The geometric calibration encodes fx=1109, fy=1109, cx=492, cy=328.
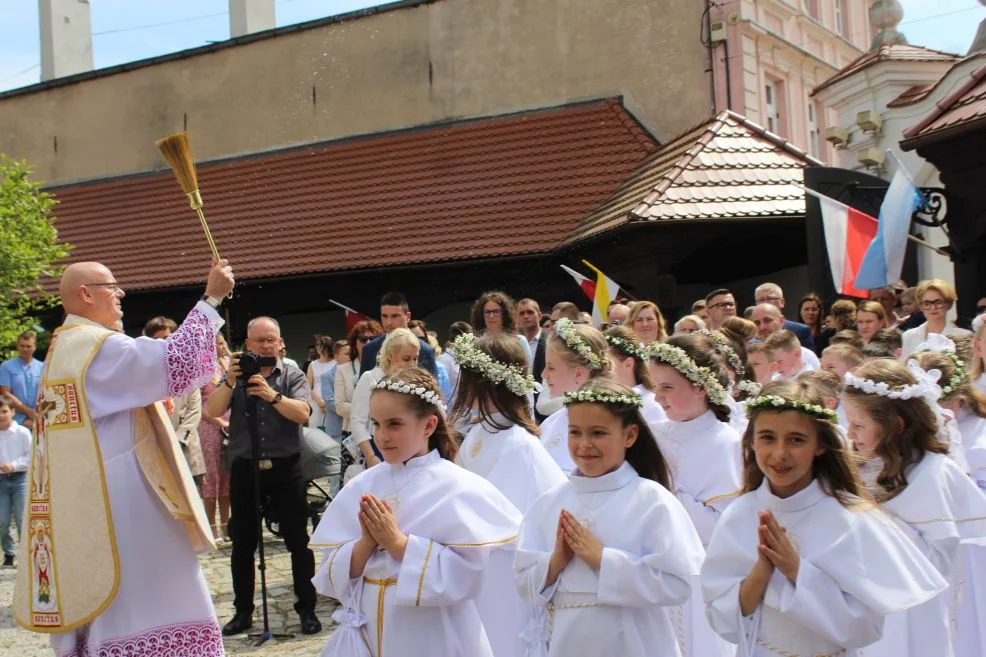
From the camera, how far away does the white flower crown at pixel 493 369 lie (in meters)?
5.22

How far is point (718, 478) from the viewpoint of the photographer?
492 cm

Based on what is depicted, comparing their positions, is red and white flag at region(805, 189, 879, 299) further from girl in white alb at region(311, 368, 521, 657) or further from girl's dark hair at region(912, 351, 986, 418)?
→ girl in white alb at region(311, 368, 521, 657)

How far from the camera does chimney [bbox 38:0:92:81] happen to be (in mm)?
27594

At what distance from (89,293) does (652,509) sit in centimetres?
282

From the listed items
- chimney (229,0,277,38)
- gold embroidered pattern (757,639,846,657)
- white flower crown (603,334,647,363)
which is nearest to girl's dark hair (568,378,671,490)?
gold embroidered pattern (757,639,846,657)

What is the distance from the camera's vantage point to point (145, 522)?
15.9ft

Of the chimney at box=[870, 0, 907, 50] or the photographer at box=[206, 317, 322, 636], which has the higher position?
the chimney at box=[870, 0, 907, 50]

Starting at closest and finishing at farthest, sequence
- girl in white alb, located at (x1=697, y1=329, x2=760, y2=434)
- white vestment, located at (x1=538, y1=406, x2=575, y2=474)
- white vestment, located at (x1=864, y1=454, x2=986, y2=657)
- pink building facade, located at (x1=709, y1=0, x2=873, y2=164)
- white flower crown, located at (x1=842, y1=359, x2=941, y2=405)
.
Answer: white vestment, located at (x1=864, y1=454, x2=986, y2=657) → white flower crown, located at (x1=842, y1=359, x2=941, y2=405) → white vestment, located at (x1=538, y1=406, x2=575, y2=474) → girl in white alb, located at (x1=697, y1=329, x2=760, y2=434) → pink building facade, located at (x1=709, y1=0, x2=873, y2=164)

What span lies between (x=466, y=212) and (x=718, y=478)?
13.9 m

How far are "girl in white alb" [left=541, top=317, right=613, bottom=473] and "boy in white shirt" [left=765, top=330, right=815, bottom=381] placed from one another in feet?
5.51

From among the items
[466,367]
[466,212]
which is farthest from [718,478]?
[466,212]

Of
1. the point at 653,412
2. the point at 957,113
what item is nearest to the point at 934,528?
the point at 653,412

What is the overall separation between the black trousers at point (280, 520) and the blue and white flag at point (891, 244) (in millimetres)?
5604

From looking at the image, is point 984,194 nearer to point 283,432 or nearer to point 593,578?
point 283,432
